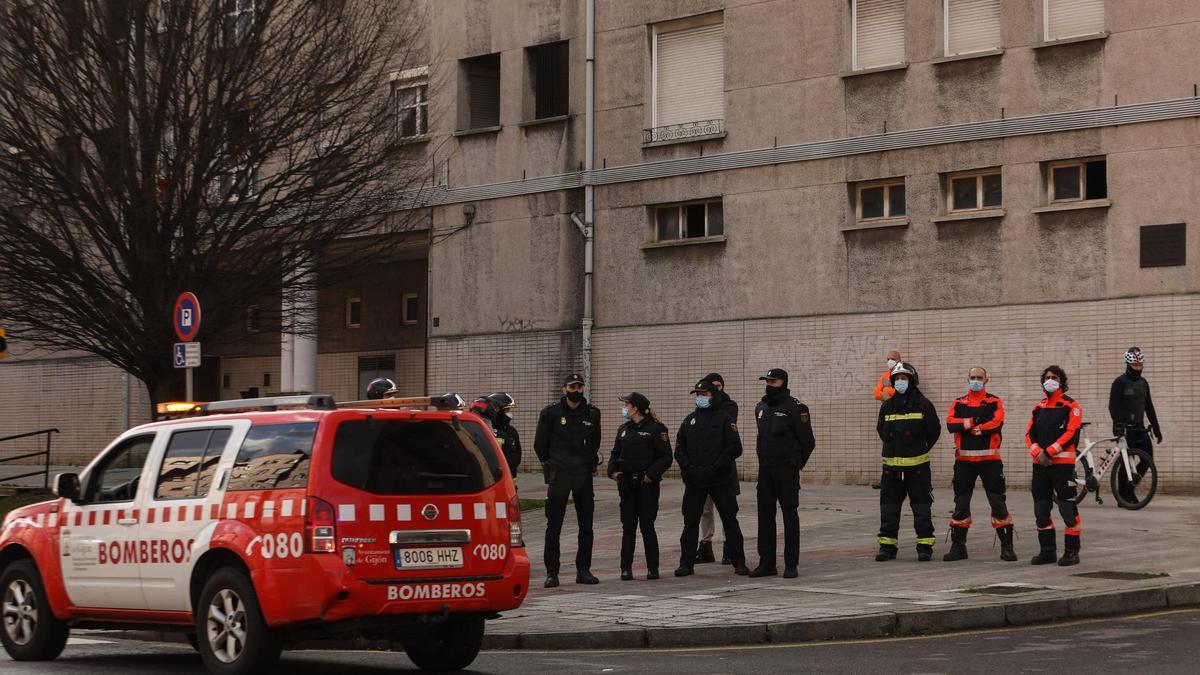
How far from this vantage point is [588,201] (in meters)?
28.7

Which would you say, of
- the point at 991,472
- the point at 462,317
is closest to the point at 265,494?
the point at 991,472

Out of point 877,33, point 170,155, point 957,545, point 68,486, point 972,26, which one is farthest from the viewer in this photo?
point 877,33

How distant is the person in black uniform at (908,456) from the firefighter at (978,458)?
23cm

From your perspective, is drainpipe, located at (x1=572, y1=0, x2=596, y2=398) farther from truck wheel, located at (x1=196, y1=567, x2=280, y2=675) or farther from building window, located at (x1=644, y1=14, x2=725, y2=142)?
truck wheel, located at (x1=196, y1=567, x2=280, y2=675)

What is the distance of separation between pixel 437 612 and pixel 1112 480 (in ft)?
40.3

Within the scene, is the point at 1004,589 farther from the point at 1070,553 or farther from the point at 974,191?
the point at 974,191

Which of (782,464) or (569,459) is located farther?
(569,459)

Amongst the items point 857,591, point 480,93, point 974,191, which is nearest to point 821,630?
point 857,591

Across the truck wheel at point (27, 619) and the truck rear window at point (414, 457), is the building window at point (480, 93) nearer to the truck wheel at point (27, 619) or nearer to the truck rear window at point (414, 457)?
the truck wheel at point (27, 619)

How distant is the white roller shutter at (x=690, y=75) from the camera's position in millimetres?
27547

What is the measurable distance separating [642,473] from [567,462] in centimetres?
70

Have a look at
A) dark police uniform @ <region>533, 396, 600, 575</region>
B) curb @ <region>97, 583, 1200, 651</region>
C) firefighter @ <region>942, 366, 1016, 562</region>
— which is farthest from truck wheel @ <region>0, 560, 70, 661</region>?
firefighter @ <region>942, 366, 1016, 562</region>

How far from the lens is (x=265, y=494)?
10.3 meters

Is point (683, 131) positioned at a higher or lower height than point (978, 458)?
higher
